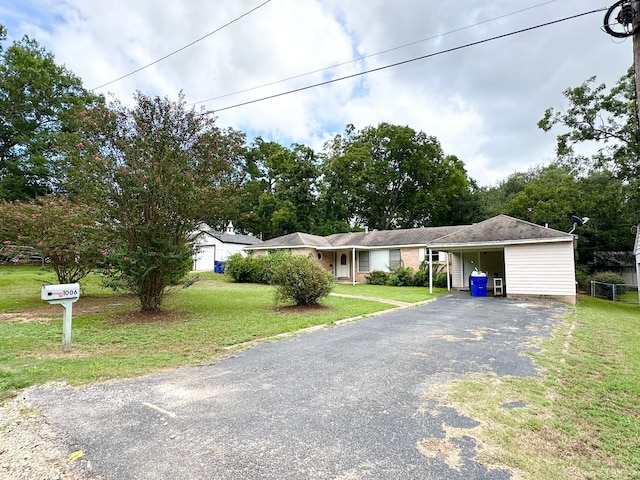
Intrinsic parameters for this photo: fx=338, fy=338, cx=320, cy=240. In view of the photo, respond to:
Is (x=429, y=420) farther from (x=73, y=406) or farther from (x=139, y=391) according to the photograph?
(x=73, y=406)

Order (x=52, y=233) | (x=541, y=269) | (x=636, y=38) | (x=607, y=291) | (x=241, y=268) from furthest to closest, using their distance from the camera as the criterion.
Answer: (x=241, y=268)
(x=607, y=291)
(x=541, y=269)
(x=52, y=233)
(x=636, y=38)

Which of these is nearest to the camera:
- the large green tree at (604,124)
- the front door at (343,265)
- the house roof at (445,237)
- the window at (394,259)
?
the house roof at (445,237)

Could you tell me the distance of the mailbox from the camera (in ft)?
17.7

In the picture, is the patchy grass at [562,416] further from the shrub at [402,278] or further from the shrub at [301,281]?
the shrub at [402,278]

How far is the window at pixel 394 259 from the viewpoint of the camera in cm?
2378

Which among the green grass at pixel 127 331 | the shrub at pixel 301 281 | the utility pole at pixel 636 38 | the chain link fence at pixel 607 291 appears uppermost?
the utility pole at pixel 636 38

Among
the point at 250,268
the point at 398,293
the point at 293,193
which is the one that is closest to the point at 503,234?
the point at 398,293

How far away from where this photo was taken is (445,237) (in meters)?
17.2

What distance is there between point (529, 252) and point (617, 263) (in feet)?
61.7

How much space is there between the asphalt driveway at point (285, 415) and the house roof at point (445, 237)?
33.5 ft

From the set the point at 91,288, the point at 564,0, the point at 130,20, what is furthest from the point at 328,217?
the point at 564,0

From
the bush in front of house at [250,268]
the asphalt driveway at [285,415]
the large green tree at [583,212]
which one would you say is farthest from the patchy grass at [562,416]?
the large green tree at [583,212]

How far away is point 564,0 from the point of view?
6.90 metres

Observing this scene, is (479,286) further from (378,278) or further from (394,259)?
(394,259)
